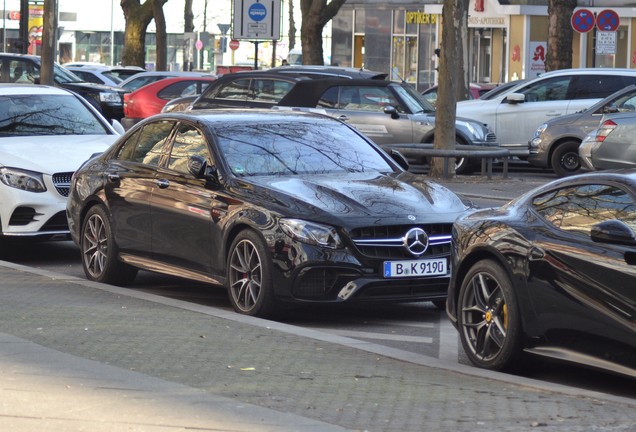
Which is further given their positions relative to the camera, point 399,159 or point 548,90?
point 548,90

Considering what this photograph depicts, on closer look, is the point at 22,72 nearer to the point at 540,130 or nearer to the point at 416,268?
the point at 540,130

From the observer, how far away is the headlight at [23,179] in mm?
13375

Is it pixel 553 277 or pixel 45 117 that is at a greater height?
pixel 45 117

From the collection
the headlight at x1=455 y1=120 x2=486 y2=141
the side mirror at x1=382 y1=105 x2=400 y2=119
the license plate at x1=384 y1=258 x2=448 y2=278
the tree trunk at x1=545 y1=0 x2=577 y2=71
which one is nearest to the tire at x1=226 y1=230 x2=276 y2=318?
→ the license plate at x1=384 y1=258 x2=448 y2=278

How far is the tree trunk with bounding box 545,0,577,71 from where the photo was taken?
35281 mm

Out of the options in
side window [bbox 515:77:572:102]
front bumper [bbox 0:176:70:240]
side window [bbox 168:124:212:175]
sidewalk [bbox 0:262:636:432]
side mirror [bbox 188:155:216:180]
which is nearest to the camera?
sidewalk [bbox 0:262:636:432]

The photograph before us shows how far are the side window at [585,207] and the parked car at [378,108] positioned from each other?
577 inches

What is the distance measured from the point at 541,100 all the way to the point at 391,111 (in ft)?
11.8

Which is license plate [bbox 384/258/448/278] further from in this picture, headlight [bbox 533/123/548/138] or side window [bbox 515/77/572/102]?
side window [bbox 515/77/572/102]

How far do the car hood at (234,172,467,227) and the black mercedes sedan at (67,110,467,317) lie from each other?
1 cm

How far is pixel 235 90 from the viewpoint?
77.7 ft

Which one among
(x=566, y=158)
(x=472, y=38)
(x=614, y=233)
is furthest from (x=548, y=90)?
(x=472, y=38)

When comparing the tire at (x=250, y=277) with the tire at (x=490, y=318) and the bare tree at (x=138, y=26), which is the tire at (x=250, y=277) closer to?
the tire at (x=490, y=318)

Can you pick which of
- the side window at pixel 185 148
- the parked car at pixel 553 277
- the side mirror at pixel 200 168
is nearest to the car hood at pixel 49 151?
the side window at pixel 185 148
